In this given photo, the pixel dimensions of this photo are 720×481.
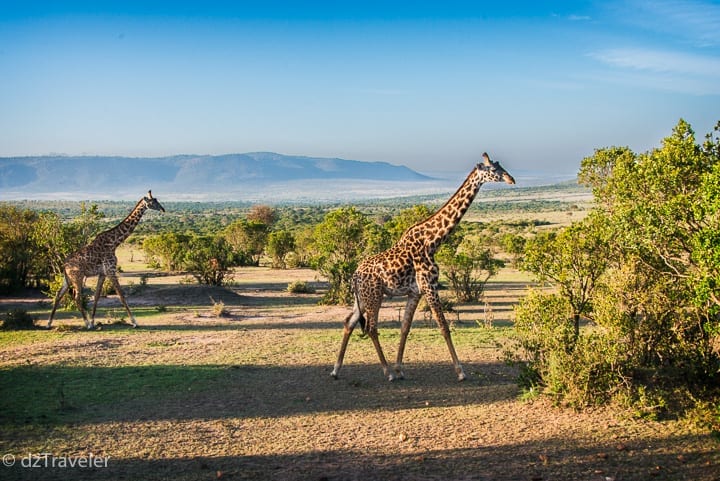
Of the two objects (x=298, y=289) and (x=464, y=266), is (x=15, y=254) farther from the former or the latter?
(x=464, y=266)

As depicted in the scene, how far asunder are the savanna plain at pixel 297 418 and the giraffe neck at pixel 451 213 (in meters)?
1.73

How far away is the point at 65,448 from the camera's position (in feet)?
25.7

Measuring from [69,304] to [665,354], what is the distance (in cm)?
1771

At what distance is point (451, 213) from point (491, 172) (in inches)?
40.9

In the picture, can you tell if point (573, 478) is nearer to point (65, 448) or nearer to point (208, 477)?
point (208, 477)

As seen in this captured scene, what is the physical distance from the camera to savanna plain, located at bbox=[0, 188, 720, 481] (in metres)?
7.21

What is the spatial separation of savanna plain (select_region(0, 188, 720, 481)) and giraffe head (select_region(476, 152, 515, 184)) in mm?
2606

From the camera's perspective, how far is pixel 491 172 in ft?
35.9

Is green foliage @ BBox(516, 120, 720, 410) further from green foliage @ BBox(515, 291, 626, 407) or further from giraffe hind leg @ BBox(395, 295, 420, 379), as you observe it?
giraffe hind leg @ BBox(395, 295, 420, 379)

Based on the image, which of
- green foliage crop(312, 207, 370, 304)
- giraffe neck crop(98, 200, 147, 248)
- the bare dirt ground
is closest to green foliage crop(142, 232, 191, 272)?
green foliage crop(312, 207, 370, 304)

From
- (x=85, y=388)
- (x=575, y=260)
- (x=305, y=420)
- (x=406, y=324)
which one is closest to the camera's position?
(x=305, y=420)

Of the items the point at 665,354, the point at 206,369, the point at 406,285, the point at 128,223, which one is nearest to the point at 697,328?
the point at 665,354

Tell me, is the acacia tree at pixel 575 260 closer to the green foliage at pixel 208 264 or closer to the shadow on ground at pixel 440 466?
the shadow on ground at pixel 440 466

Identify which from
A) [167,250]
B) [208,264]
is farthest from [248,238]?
[208,264]
